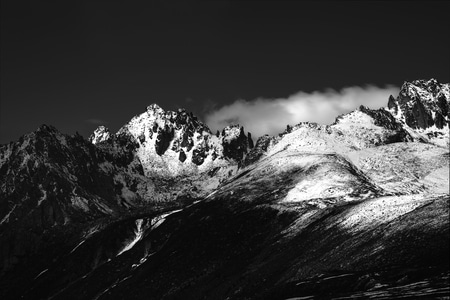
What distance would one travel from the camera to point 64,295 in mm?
197625

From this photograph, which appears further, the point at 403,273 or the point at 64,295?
the point at 64,295

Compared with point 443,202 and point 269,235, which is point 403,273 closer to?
point 443,202

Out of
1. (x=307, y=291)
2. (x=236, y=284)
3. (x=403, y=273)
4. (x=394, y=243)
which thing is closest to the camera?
(x=403, y=273)

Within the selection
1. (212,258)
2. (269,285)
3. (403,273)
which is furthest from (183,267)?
(403,273)

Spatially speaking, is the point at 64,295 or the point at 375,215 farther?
the point at 64,295

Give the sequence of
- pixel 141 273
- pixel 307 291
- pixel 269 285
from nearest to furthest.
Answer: pixel 307 291
pixel 269 285
pixel 141 273

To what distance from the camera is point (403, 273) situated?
91.2m

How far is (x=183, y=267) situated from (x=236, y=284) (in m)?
41.1

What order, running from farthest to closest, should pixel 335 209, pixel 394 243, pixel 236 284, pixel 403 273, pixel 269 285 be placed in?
pixel 335 209 < pixel 236 284 < pixel 269 285 < pixel 394 243 < pixel 403 273

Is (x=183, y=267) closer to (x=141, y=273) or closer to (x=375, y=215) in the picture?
(x=141, y=273)

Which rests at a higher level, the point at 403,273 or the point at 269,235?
the point at 269,235

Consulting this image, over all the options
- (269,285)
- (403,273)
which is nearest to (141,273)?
(269,285)

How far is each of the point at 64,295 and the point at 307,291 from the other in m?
115

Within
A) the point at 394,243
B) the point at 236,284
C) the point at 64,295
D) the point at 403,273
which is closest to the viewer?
the point at 403,273
